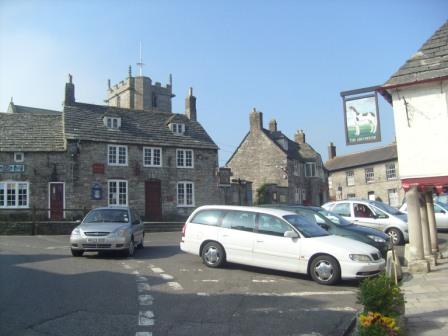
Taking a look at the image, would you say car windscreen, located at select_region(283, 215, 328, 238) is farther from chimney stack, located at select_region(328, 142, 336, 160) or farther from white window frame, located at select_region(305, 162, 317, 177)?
chimney stack, located at select_region(328, 142, 336, 160)

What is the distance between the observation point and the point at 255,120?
153 ft

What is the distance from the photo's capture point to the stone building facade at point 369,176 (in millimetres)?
50969

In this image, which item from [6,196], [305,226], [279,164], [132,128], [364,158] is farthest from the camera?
[364,158]

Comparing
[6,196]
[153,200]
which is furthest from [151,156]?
[6,196]

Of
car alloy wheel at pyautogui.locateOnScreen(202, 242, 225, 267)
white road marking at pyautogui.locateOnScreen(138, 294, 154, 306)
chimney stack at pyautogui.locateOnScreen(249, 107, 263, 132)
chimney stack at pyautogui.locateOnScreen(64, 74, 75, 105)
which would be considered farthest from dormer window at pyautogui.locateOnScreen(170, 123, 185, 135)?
white road marking at pyautogui.locateOnScreen(138, 294, 154, 306)

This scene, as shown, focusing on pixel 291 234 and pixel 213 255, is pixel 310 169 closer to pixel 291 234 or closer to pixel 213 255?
pixel 213 255

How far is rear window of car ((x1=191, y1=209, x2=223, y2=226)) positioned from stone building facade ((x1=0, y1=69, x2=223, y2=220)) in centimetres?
1613

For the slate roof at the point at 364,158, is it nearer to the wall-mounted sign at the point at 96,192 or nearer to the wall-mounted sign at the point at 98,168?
the wall-mounted sign at the point at 98,168

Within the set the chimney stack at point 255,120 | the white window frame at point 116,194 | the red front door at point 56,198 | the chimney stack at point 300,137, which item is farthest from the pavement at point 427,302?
the chimney stack at point 300,137

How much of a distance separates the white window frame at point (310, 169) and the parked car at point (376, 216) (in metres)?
30.4

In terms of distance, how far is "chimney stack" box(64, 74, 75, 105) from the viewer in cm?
3206

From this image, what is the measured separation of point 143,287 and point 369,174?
48.8m

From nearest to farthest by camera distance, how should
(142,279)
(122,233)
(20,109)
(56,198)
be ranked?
1. (142,279)
2. (122,233)
3. (56,198)
4. (20,109)

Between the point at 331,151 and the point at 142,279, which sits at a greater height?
the point at 331,151
